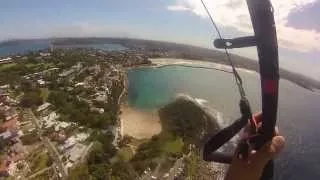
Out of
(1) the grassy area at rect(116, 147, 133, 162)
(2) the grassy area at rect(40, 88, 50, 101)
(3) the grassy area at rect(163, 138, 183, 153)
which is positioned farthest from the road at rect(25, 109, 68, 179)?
(2) the grassy area at rect(40, 88, 50, 101)

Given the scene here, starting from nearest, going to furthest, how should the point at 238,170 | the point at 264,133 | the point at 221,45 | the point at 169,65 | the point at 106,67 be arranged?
the point at 238,170 → the point at 264,133 → the point at 221,45 → the point at 106,67 → the point at 169,65

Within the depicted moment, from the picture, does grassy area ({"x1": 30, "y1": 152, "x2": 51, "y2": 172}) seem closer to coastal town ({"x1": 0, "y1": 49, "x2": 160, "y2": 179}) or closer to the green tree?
coastal town ({"x1": 0, "y1": 49, "x2": 160, "y2": 179})

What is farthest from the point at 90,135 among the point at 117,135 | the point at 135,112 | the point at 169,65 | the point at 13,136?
the point at 169,65

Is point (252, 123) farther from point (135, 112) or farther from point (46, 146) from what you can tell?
point (135, 112)

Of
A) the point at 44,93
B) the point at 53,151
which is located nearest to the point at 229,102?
the point at 44,93

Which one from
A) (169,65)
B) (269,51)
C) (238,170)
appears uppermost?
(269,51)

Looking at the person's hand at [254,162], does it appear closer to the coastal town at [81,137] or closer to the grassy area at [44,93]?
the coastal town at [81,137]

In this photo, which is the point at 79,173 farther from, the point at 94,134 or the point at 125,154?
the point at 94,134
